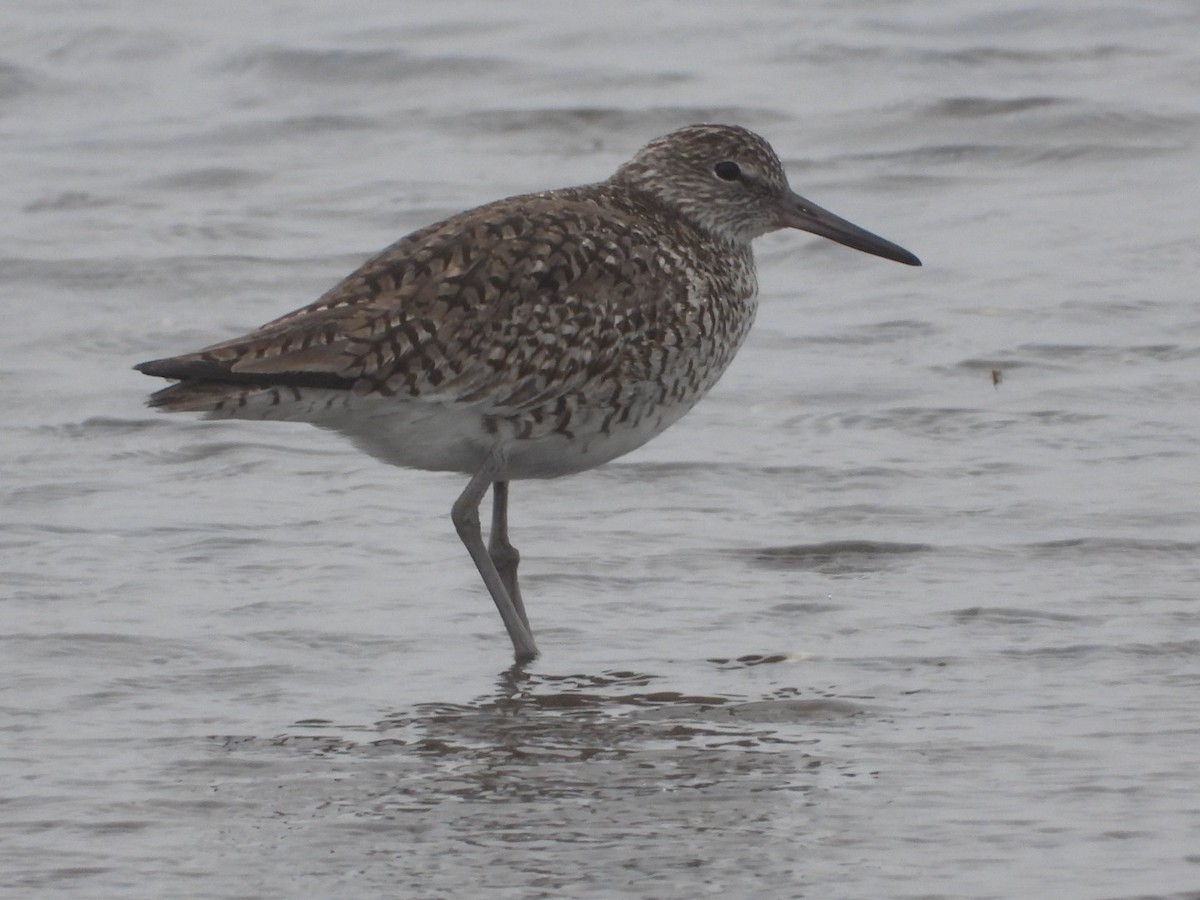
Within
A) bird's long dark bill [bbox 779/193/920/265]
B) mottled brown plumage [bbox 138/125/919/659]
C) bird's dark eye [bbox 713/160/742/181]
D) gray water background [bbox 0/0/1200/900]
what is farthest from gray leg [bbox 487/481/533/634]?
bird's long dark bill [bbox 779/193/920/265]

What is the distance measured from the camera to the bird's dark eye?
8.70 meters

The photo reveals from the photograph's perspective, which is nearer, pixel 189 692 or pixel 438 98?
pixel 189 692

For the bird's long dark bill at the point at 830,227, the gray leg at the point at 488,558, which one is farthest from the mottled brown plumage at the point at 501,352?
the bird's long dark bill at the point at 830,227

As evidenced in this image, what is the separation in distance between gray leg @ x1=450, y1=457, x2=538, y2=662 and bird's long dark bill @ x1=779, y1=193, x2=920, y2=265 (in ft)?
5.95

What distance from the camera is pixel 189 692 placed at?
281 inches

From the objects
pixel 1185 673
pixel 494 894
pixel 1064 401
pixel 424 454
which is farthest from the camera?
pixel 1064 401

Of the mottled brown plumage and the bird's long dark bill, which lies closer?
the mottled brown plumage

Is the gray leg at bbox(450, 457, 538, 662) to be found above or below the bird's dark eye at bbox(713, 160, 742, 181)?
below

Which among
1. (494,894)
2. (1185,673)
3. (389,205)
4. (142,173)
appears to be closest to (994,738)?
(1185,673)

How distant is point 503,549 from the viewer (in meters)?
8.04

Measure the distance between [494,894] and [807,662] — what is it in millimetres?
2034

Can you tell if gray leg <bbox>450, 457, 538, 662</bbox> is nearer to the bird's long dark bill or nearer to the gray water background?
the gray water background

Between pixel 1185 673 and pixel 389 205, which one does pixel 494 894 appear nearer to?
pixel 1185 673

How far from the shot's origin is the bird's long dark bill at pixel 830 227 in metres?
8.91
